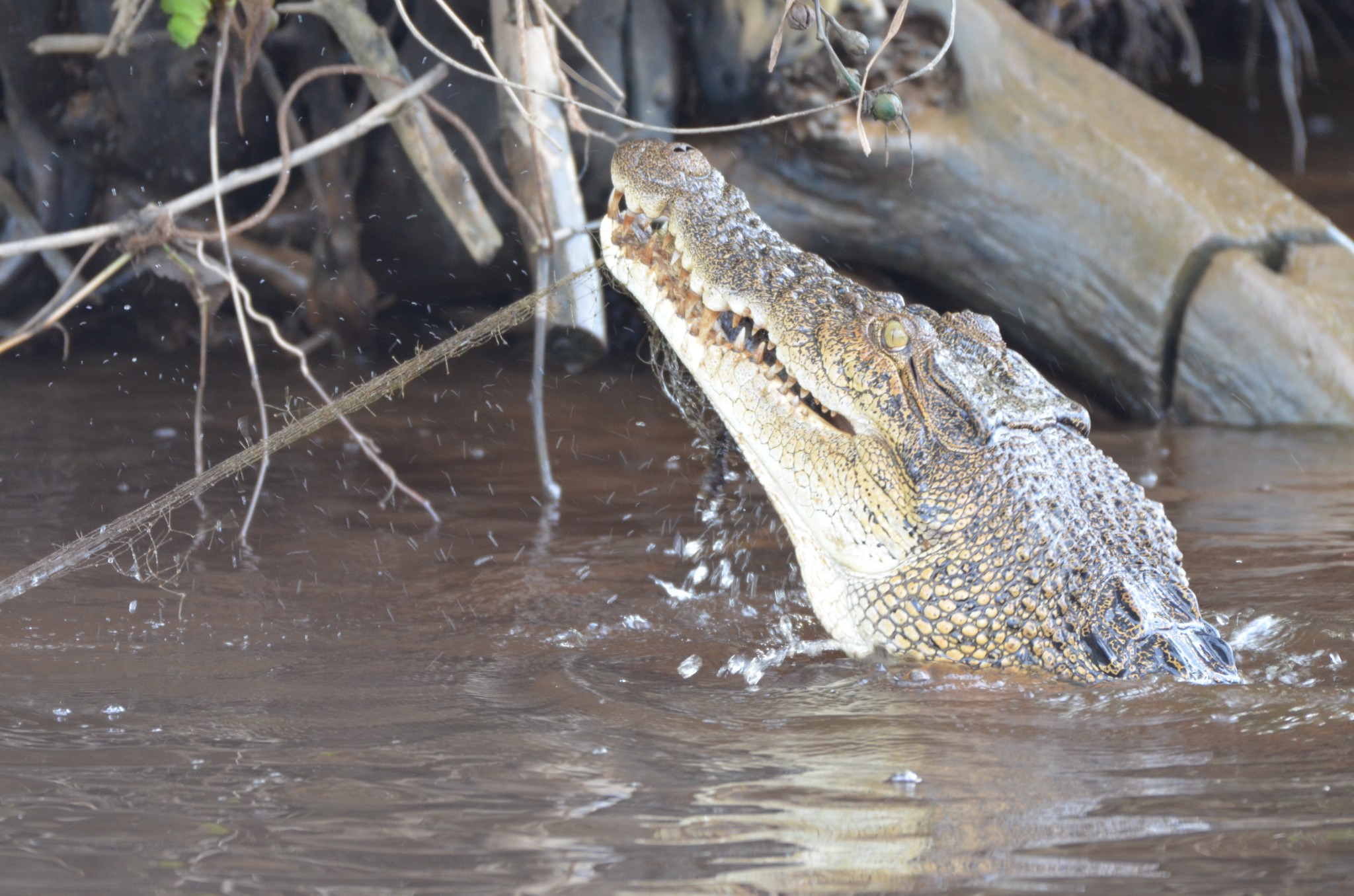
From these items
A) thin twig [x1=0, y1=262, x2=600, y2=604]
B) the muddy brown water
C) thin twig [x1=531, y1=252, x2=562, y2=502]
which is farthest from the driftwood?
thin twig [x1=0, y1=262, x2=600, y2=604]

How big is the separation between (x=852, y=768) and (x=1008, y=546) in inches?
23.3

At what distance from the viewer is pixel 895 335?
268 centimetres

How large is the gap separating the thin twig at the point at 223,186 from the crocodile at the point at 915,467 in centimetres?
113

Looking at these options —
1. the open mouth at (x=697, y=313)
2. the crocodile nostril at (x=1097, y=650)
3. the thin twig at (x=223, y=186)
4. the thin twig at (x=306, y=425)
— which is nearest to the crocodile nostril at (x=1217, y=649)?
the crocodile nostril at (x=1097, y=650)

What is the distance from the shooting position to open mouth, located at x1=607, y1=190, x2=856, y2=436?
2738 mm

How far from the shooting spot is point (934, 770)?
225 centimetres

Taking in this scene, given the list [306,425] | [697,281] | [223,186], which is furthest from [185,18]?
[697,281]

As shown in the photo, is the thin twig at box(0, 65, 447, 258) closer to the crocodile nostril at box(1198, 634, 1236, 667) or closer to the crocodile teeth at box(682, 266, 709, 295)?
the crocodile teeth at box(682, 266, 709, 295)

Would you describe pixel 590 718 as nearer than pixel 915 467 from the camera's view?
Yes

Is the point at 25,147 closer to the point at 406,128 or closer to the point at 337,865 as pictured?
the point at 406,128

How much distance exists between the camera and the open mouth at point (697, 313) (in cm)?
274

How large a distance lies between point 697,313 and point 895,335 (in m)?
0.39

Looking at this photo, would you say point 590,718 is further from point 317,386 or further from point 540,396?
point 540,396

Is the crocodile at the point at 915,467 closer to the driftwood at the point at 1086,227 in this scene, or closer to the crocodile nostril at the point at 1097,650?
the crocodile nostril at the point at 1097,650
